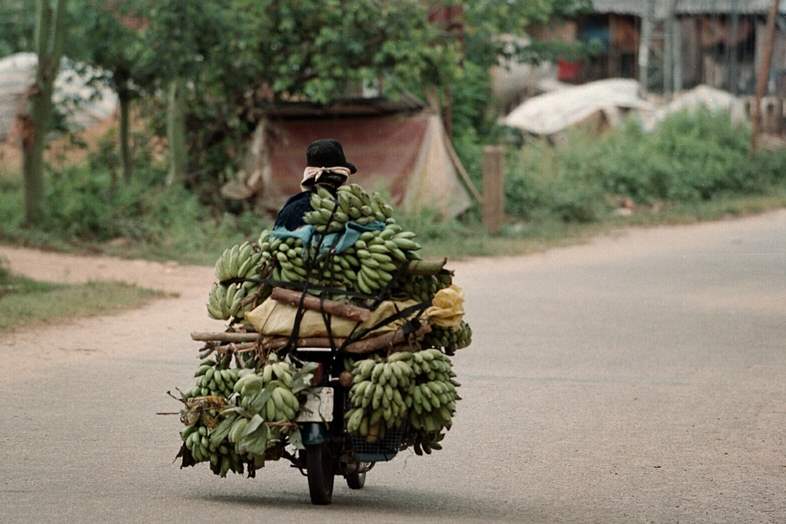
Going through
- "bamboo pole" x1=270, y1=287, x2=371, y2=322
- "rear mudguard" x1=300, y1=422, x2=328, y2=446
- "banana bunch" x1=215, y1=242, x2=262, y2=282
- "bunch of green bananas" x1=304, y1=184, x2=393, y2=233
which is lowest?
"rear mudguard" x1=300, y1=422, x2=328, y2=446

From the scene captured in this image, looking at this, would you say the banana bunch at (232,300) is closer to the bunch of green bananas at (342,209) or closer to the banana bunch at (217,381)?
the banana bunch at (217,381)

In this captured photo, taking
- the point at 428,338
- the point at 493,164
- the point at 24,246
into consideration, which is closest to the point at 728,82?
the point at 493,164

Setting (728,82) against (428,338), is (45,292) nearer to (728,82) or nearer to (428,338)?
(428,338)

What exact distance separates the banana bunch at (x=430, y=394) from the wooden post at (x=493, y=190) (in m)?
14.9

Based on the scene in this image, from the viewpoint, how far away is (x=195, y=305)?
51.3 feet

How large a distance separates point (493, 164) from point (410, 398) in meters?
→ 15.1

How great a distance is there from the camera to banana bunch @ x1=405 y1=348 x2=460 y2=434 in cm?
707

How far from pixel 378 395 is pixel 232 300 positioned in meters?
1.05

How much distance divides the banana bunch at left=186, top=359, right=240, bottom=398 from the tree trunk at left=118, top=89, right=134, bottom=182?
638 inches

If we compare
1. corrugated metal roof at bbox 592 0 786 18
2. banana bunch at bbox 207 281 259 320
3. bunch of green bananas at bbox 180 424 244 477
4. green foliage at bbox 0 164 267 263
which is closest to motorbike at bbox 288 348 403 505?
bunch of green bananas at bbox 180 424 244 477

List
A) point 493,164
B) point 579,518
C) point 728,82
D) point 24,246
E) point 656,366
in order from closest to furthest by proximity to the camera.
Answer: point 579,518 → point 656,366 → point 24,246 → point 493,164 → point 728,82

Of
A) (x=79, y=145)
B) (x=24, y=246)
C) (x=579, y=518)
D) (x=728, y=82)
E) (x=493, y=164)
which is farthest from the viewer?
(x=728, y=82)

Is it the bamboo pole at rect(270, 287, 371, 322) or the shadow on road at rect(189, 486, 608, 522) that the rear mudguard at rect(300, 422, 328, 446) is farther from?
the bamboo pole at rect(270, 287, 371, 322)

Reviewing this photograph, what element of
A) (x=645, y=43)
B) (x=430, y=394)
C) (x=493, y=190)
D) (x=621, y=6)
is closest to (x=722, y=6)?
(x=621, y=6)
